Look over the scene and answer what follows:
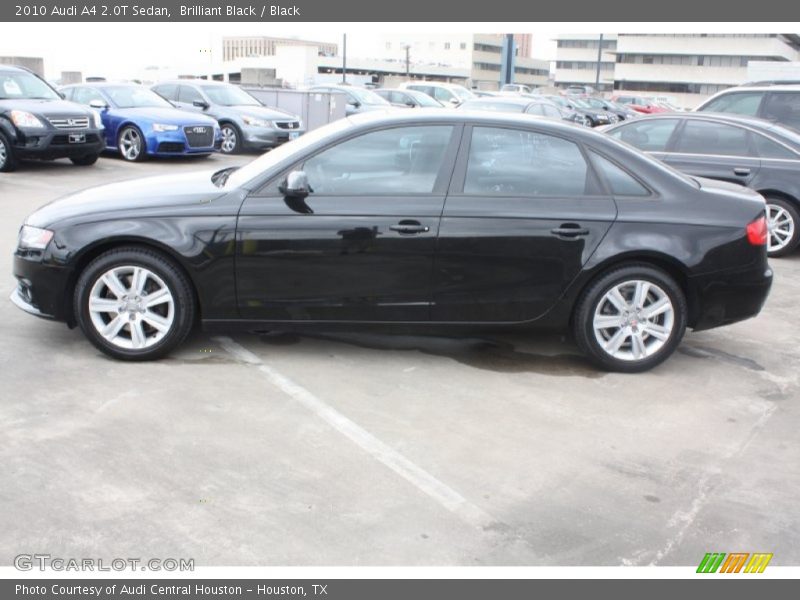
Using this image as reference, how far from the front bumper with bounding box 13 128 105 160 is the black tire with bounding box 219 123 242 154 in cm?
400

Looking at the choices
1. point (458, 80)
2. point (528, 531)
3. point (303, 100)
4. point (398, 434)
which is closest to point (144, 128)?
point (303, 100)

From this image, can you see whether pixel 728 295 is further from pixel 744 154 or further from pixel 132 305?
pixel 744 154

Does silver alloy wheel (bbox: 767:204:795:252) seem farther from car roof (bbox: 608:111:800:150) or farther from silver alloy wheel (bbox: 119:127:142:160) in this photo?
silver alloy wheel (bbox: 119:127:142:160)

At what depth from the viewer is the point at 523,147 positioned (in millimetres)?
5293

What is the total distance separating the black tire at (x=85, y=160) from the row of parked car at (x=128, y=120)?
0.7 inches

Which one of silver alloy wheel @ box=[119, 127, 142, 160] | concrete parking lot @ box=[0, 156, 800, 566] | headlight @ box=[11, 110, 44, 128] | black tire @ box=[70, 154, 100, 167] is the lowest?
concrete parking lot @ box=[0, 156, 800, 566]

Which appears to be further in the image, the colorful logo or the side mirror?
the side mirror

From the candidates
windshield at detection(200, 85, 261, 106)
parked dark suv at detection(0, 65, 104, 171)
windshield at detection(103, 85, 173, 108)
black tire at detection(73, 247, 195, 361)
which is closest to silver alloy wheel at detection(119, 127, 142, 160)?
windshield at detection(103, 85, 173, 108)

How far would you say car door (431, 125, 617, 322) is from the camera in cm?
515

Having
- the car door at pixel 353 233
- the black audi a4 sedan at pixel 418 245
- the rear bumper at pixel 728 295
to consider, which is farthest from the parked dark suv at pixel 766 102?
the car door at pixel 353 233

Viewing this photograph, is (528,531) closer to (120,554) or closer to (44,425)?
(120,554)

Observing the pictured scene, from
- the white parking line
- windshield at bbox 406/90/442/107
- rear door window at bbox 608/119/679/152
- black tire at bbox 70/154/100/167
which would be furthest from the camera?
windshield at bbox 406/90/442/107

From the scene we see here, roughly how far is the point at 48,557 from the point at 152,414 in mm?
1351

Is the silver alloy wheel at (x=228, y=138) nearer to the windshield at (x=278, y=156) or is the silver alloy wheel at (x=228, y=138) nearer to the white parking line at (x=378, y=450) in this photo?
the windshield at (x=278, y=156)
